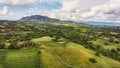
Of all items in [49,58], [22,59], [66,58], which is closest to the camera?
[22,59]

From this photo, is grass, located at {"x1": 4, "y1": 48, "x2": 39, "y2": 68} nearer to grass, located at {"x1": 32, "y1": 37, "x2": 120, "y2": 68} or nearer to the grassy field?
the grassy field

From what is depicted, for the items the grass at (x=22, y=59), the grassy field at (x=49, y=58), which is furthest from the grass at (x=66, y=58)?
the grass at (x=22, y=59)

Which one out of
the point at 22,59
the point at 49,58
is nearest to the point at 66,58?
the point at 49,58

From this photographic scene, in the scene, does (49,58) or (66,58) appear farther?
(66,58)

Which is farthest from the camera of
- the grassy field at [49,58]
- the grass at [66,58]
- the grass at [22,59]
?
the grass at [66,58]

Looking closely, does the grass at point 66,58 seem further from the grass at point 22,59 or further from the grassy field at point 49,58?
the grass at point 22,59

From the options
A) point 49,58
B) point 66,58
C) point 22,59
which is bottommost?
point 66,58

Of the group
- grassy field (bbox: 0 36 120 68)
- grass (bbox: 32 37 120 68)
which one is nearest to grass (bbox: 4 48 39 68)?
grassy field (bbox: 0 36 120 68)

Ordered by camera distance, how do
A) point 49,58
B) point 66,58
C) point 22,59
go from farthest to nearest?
point 66,58
point 49,58
point 22,59

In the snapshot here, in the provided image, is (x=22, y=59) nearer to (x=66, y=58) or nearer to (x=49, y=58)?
(x=49, y=58)

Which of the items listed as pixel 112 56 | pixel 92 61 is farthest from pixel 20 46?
pixel 112 56

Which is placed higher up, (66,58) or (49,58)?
(49,58)

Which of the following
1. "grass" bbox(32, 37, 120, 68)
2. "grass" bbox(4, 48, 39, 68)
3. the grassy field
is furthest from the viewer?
"grass" bbox(32, 37, 120, 68)

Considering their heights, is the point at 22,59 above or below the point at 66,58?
above
